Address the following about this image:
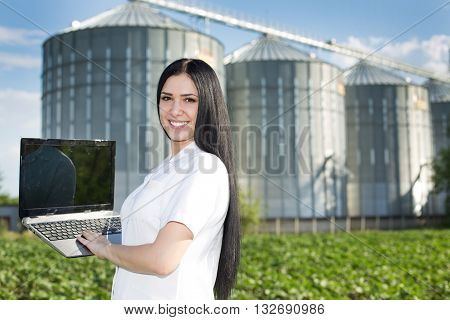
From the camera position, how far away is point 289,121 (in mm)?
20688

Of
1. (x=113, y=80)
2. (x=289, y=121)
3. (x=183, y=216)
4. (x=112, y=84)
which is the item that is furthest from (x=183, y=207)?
(x=289, y=121)

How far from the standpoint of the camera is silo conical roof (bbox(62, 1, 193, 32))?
17.0m

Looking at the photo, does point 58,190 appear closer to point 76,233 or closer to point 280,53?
point 76,233

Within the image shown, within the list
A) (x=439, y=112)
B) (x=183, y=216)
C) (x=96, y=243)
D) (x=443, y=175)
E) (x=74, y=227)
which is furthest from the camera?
(x=439, y=112)

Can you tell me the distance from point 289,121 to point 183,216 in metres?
19.6

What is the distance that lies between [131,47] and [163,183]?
50.4ft

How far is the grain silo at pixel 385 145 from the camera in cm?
2498

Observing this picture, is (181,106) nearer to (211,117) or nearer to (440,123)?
(211,117)

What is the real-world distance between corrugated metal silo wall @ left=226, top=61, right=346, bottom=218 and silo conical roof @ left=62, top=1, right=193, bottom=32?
3.88 metres

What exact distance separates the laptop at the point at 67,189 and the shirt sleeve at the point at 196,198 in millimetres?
289

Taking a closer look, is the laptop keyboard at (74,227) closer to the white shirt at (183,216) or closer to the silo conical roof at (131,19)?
the white shirt at (183,216)

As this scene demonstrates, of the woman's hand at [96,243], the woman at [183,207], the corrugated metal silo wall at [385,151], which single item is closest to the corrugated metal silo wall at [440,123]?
the corrugated metal silo wall at [385,151]

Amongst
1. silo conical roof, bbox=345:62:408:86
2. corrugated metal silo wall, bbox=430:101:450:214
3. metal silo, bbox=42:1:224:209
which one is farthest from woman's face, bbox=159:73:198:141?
corrugated metal silo wall, bbox=430:101:450:214

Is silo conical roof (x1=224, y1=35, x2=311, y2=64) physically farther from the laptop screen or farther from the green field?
the laptop screen
